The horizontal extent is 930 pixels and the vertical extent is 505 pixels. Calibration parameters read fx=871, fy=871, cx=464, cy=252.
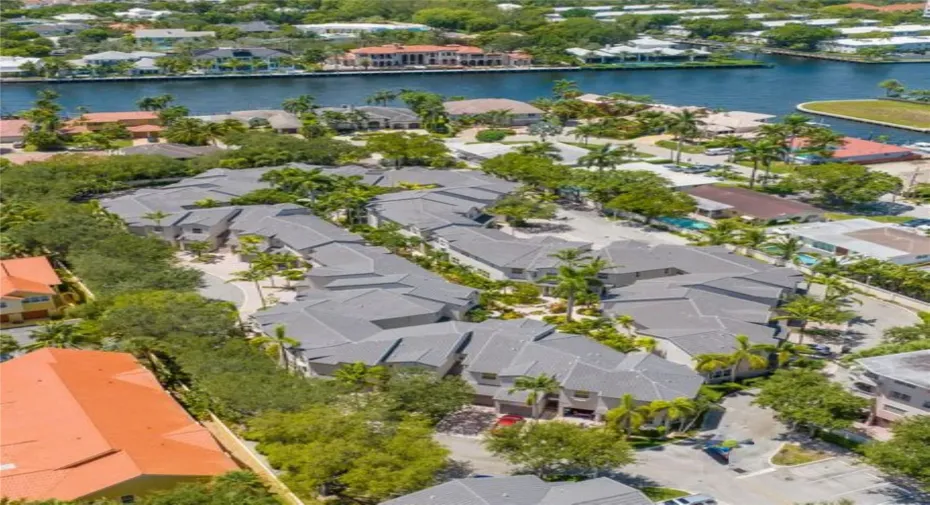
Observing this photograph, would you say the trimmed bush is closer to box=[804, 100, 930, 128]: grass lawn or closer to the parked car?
box=[804, 100, 930, 128]: grass lawn

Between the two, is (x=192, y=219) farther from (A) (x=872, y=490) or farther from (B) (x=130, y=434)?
(A) (x=872, y=490)

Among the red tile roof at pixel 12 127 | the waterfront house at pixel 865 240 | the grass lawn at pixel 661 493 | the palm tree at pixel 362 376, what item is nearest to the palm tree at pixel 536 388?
the palm tree at pixel 362 376

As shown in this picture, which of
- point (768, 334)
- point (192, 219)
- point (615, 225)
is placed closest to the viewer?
point (768, 334)

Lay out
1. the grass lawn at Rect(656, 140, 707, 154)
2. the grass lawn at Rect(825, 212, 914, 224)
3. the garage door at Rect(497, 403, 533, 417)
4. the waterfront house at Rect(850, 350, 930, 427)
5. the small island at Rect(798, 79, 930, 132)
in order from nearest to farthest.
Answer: the waterfront house at Rect(850, 350, 930, 427) < the garage door at Rect(497, 403, 533, 417) < the grass lawn at Rect(825, 212, 914, 224) < the grass lawn at Rect(656, 140, 707, 154) < the small island at Rect(798, 79, 930, 132)

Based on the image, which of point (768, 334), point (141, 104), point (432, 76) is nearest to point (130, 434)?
point (768, 334)

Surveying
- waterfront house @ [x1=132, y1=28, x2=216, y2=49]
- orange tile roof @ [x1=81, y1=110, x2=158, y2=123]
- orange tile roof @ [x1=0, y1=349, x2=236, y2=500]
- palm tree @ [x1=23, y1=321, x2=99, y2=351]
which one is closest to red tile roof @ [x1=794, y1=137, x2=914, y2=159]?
palm tree @ [x1=23, y1=321, x2=99, y2=351]

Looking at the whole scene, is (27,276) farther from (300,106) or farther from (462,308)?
(300,106)

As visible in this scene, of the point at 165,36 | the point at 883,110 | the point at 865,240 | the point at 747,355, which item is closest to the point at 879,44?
the point at 883,110
